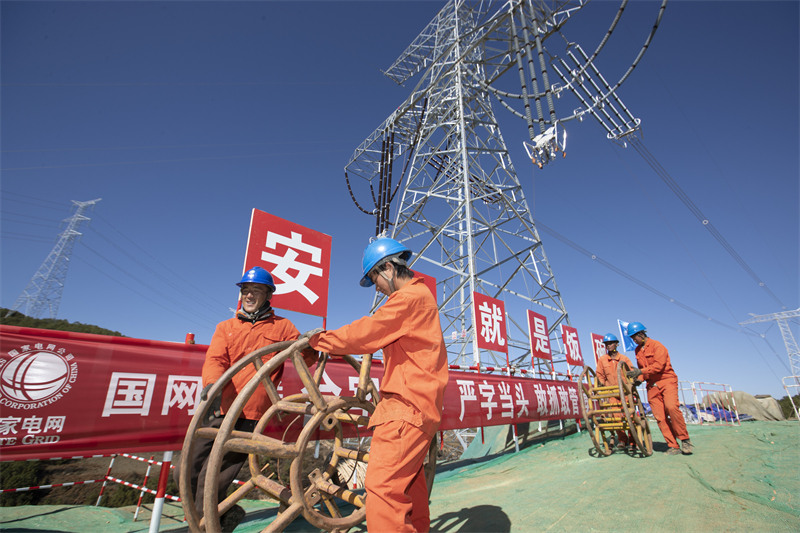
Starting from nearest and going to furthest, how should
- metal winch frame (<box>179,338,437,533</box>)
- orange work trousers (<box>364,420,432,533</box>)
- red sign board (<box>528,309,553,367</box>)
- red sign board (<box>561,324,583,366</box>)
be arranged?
1. orange work trousers (<box>364,420,432,533</box>)
2. metal winch frame (<box>179,338,437,533</box>)
3. red sign board (<box>528,309,553,367</box>)
4. red sign board (<box>561,324,583,366</box>)

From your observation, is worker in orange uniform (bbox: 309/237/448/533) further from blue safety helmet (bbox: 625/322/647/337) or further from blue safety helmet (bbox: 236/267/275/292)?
blue safety helmet (bbox: 625/322/647/337)

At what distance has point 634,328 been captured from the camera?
6.36m

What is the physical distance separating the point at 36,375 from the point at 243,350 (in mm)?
1919

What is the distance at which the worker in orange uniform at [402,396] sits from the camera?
1781mm

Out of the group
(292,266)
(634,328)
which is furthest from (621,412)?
(292,266)

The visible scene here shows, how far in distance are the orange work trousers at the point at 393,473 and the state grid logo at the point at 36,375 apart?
3.08 metres

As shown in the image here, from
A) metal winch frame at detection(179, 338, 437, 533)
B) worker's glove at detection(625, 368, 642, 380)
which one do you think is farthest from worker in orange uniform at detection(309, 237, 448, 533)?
worker's glove at detection(625, 368, 642, 380)

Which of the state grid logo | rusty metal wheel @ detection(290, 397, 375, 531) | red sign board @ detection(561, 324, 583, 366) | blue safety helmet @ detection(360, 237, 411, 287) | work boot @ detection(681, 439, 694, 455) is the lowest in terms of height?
work boot @ detection(681, 439, 694, 455)

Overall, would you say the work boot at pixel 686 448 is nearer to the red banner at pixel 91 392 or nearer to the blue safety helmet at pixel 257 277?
the red banner at pixel 91 392

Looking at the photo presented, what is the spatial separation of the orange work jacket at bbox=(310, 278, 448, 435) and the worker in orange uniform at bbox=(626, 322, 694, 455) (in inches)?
211

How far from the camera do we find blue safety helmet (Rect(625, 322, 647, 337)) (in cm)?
628

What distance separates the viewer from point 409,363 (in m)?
2.07

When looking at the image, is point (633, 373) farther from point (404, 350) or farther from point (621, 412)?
point (404, 350)

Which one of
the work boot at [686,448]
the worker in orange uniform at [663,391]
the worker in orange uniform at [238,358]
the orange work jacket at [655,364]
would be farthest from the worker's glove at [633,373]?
the worker in orange uniform at [238,358]
